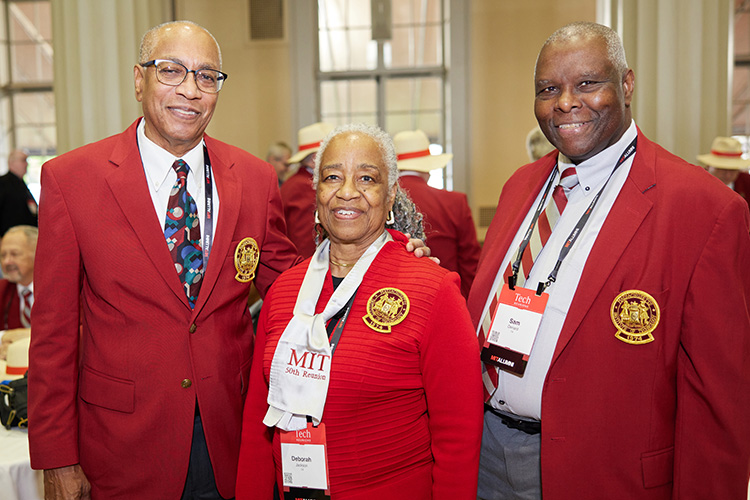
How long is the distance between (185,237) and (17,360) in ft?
5.01

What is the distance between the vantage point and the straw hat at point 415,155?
390cm

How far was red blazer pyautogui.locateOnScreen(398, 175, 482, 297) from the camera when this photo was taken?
3.65m

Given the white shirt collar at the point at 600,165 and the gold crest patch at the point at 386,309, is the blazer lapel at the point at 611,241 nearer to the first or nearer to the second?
the white shirt collar at the point at 600,165

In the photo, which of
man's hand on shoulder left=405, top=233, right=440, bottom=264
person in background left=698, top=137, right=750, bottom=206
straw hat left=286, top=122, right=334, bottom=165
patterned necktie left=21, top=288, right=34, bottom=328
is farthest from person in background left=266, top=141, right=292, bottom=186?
man's hand on shoulder left=405, top=233, right=440, bottom=264

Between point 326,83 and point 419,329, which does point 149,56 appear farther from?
point 326,83

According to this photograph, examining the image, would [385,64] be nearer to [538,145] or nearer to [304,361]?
[538,145]

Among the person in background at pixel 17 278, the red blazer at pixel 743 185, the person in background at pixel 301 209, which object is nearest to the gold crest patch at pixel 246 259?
the person in background at pixel 301 209

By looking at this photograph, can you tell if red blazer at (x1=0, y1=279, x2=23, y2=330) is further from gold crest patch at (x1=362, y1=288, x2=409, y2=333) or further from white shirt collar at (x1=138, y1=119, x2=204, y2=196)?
gold crest patch at (x1=362, y1=288, x2=409, y2=333)

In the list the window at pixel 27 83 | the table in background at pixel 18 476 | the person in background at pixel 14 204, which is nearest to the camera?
the table in background at pixel 18 476

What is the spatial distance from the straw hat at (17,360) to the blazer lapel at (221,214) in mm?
1497

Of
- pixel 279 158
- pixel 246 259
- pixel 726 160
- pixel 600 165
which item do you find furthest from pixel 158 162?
pixel 279 158

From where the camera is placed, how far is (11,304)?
3.77 metres

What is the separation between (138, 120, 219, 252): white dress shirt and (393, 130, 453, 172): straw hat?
213cm

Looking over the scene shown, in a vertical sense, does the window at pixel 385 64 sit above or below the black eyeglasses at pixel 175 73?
above
